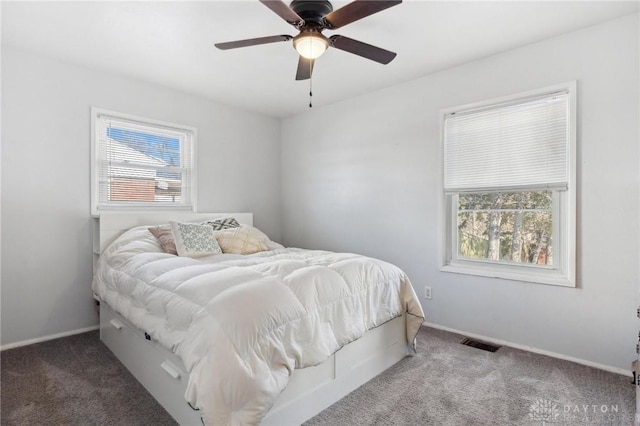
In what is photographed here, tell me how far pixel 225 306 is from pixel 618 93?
Result: 2878mm

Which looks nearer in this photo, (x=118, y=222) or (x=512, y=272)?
(x=512, y=272)

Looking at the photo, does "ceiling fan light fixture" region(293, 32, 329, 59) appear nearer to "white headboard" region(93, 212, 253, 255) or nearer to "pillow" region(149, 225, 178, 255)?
"pillow" region(149, 225, 178, 255)

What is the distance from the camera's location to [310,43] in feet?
6.59

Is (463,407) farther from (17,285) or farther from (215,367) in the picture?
(17,285)

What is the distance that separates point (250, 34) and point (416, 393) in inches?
106

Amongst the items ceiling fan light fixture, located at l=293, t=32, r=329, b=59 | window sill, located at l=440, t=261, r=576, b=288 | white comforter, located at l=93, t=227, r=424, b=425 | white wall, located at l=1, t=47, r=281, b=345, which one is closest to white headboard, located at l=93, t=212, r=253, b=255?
white wall, located at l=1, t=47, r=281, b=345

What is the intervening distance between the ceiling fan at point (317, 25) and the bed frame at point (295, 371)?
1.82 metres

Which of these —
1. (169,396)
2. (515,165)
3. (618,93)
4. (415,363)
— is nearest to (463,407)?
(415,363)

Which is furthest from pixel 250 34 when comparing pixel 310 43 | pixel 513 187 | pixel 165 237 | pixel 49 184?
pixel 513 187

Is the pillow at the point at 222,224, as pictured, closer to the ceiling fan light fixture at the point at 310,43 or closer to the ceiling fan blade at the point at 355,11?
the ceiling fan light fixture at the point at 310,43

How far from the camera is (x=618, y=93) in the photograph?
89.3 inches

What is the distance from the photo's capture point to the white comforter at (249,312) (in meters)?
1.33

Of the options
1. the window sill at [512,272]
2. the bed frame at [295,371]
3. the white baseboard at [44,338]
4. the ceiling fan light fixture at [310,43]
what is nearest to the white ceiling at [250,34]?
the ceiling fan light fixture at [310,43]

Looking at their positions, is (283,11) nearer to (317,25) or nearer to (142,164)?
(317,25)
